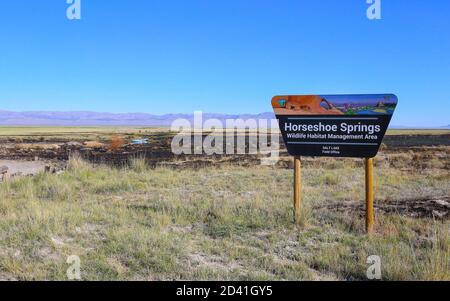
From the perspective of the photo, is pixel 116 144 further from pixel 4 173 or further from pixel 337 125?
pixel 337 125

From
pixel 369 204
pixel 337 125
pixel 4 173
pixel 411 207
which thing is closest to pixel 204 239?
pixel 369 204

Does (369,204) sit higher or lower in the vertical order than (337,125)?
lower

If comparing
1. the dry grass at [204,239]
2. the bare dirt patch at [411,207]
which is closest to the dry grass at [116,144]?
the dry grass at [204,239]

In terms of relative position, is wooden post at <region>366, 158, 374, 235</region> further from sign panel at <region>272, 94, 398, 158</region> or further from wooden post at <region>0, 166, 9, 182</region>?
wooden post at <region>0, 166, 9, 182</region>

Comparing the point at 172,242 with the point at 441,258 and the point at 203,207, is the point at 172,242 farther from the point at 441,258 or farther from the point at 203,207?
the point at 441,258

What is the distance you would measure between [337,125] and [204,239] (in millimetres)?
2975

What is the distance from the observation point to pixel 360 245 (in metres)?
6.14

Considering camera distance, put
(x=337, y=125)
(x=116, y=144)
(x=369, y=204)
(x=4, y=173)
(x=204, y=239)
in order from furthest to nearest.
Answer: (x=116, y=144) → (x=4, y=173) → (x=337, y=125) → (x=369, y=204) → (x=204, y=239)

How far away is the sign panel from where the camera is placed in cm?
684

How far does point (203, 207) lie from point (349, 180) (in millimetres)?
6972

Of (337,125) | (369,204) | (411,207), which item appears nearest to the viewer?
(369,204)

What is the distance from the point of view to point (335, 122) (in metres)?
7.19

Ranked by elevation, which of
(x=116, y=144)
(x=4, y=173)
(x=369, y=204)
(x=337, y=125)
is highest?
(x=337, y=125)

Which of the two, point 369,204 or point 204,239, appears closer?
point 204,239
